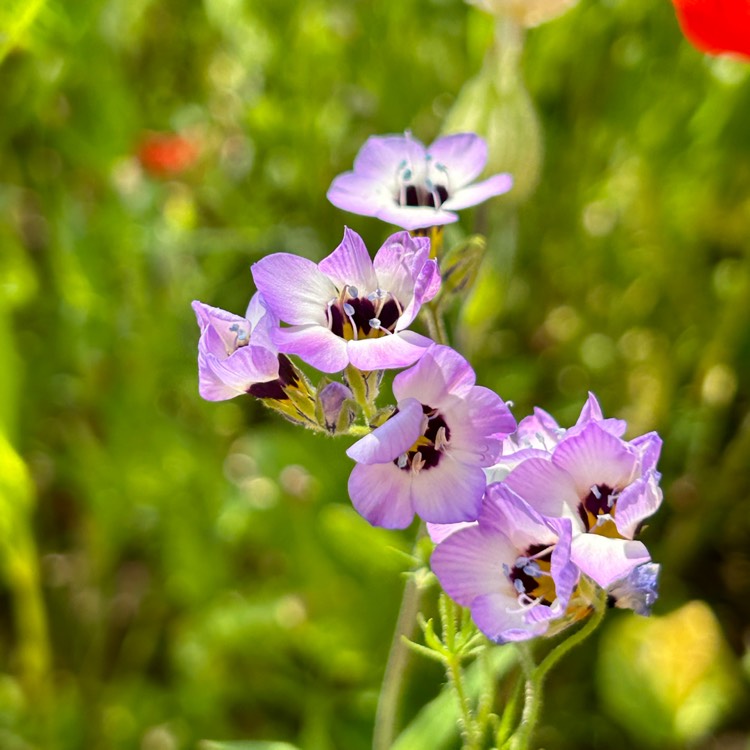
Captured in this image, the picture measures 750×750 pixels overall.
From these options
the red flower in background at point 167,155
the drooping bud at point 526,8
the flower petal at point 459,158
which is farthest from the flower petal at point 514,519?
the red flower in background at point 167,155

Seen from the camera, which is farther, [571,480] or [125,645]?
[125,645]


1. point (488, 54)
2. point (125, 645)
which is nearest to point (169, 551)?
point (125, 645)

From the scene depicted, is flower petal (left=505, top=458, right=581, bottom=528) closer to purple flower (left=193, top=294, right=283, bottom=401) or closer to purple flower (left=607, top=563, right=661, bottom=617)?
purple flower (left=607, top=563, right=661, bottom=617)

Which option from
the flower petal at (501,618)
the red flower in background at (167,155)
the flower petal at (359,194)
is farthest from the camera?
the red flower in background at (167,155)

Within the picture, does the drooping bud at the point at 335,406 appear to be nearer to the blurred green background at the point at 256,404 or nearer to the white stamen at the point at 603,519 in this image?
→ the white stamen at the point at 603,519

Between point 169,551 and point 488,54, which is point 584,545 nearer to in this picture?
point 488,54

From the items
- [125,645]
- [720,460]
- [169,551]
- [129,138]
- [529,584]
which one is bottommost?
[125,645]

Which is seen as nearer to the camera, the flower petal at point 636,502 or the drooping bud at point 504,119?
the flower petal at point 636,502

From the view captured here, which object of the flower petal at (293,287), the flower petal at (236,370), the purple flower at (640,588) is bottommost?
the purple flower at (640,588)
